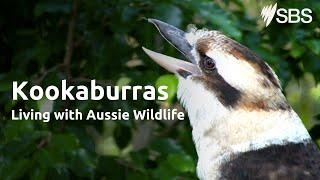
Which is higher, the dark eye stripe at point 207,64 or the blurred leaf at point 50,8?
the dark eye stripe at point 207,64

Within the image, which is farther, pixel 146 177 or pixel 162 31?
pixel 146 177

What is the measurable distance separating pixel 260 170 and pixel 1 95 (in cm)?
93

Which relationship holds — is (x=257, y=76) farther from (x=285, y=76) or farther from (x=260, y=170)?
(x=285, y=76)

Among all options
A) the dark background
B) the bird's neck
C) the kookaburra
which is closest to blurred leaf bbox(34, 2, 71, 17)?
the dark background

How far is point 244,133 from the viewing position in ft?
9.42

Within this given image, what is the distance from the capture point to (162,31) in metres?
3.17

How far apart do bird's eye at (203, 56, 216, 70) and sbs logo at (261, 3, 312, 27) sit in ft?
1.63

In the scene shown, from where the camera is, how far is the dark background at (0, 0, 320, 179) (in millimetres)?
3264

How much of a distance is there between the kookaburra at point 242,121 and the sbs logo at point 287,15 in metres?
0.49

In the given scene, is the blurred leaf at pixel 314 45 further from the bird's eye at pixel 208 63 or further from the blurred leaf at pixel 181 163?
the bird's eye at pixel 208 63

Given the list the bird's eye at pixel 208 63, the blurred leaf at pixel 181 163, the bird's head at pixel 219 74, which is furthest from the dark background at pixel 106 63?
the bird's eye at pixel 208 63

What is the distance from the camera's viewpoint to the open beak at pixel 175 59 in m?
3.03

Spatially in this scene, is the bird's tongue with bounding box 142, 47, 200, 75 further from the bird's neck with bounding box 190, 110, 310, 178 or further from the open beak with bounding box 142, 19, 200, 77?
the bird's neck with bounding box 190, 110, 310, 178

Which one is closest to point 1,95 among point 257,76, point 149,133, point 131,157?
point 131,157
